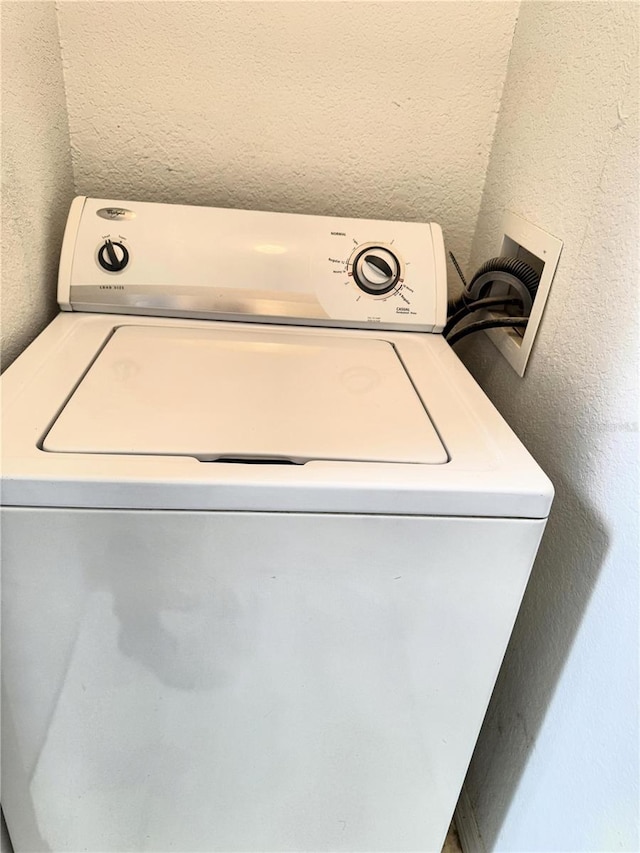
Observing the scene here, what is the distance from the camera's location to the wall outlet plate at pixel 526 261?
33.9 inches

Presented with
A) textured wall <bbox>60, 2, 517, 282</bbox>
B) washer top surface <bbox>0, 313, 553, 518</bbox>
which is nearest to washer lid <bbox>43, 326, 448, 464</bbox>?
washer top surface <bbox>0, 313, 553, 518</bbox>

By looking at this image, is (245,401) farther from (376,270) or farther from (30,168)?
(30,168)

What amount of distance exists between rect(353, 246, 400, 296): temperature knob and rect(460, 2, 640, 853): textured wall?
0.70ft

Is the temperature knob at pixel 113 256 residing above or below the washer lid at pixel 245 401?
above

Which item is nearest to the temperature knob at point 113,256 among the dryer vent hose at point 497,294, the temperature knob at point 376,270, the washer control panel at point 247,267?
the washer control panel at point 247,267

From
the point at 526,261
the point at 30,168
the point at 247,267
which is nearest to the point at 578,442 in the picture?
the point at 526,261

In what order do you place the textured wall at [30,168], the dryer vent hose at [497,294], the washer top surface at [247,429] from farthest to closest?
1. the dryer vent hose at [497,294]
2. the textured wall at [30,168]
3. the washer top surface at [247,429]

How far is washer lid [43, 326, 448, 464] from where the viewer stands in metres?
0.65

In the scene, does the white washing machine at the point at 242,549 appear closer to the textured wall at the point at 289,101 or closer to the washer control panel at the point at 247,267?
the washer control panel at the point at 247,267

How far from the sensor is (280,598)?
658 mm

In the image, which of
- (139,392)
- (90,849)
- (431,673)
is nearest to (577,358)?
(431,673)

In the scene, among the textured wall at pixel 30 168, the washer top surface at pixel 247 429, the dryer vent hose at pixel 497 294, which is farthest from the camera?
the dryer vent hose at pixel 497 294

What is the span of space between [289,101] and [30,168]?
0.42 meters

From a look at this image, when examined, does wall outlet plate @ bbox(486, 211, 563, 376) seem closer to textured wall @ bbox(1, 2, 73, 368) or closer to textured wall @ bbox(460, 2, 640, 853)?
textured wall @ bbox(460, 2, 640, 853)
